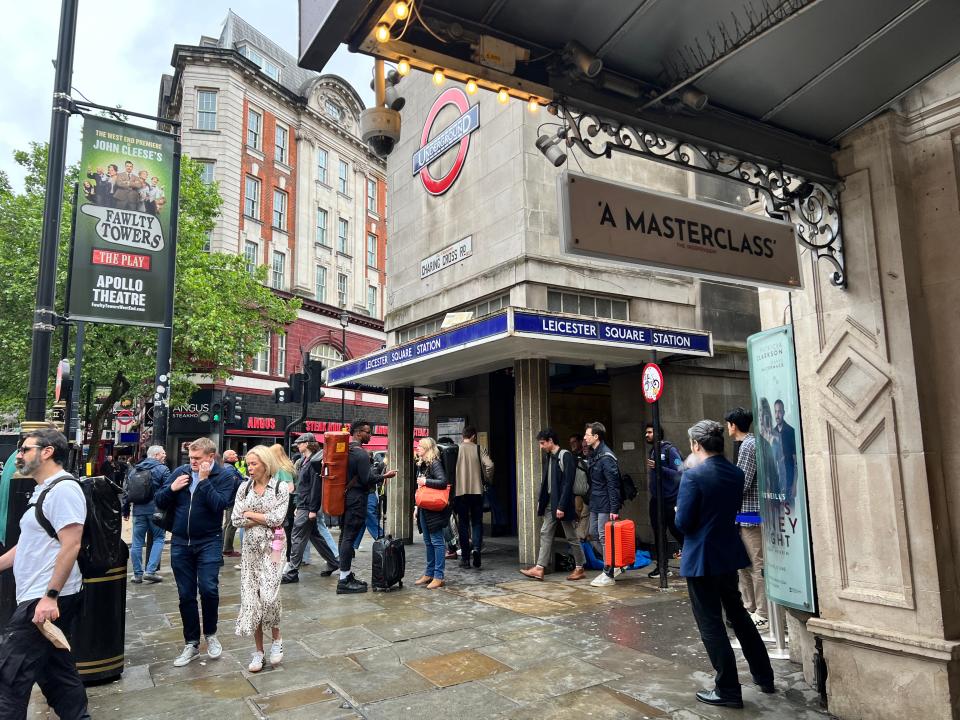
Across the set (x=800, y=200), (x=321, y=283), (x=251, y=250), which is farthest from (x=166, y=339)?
(x=321, y=283)

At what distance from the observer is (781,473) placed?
5.21 metres

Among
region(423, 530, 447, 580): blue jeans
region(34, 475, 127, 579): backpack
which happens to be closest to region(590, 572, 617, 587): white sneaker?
region(423, 530, 447, 580): blue jeans

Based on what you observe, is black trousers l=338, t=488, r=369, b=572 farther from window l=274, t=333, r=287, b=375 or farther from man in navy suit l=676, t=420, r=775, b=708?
window l=274, t=333, r=287, b=375

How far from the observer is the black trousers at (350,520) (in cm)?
866

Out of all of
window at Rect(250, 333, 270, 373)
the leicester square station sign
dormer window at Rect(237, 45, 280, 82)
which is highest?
dormer window at Rect(237, 45, 280, 82)

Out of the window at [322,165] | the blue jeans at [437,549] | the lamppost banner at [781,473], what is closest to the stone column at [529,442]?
the blue jeans at [437,549]

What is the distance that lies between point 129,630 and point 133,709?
98.8 inches

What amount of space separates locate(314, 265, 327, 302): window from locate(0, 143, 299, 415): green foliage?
10103 mm

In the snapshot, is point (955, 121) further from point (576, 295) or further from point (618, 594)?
point (576, 295)

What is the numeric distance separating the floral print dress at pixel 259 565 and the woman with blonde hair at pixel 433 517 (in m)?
3.18

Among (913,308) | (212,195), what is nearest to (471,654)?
(913,308)

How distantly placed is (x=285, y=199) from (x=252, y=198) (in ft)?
7.33

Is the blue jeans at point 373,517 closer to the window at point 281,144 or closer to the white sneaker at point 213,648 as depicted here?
the white sneaker at point 213,648

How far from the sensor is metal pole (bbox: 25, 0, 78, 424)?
21.6 ft
